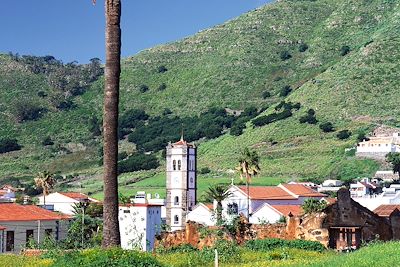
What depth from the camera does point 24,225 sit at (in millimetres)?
53938

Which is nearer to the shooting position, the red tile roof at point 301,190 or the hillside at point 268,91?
the red tile roof at point 301,190

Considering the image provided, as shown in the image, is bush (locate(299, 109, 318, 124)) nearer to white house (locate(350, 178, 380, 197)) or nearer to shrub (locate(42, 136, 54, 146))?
white house (locate(350, 178, 380, 197))

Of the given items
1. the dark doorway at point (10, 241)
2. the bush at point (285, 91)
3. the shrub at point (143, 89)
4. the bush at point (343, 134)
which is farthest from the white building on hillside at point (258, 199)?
the shrub at point (143, 89)

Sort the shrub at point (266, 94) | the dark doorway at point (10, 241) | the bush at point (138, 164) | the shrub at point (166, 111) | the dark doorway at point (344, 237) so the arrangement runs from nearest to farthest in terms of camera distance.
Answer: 1. the dark doorway at point (344, 237)
2. the dark doorway at point (10, 241)
3. the bush at point (138, 164)
4. the shrub at point (266, 94)
5. the shrub at point (166, 111)

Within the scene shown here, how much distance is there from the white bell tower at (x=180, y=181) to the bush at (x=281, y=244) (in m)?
59.0

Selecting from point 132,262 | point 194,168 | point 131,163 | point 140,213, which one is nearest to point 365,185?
point 194,168

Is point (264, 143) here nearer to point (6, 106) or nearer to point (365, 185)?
point (365, 185)

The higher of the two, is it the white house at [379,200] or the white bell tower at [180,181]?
the white bell tower at [180,181]

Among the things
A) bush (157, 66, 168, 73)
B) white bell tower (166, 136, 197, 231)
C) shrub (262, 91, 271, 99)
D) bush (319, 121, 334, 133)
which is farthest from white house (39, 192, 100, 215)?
bush (157, 66, 168, 73)

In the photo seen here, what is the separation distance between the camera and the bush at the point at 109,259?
2075 cm

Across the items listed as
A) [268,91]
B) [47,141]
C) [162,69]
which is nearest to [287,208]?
[47,141]

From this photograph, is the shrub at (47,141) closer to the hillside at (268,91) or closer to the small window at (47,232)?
the hillside at (268,91)

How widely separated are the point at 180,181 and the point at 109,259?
7105cm

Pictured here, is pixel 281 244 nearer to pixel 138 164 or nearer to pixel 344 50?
pixel 138 164
